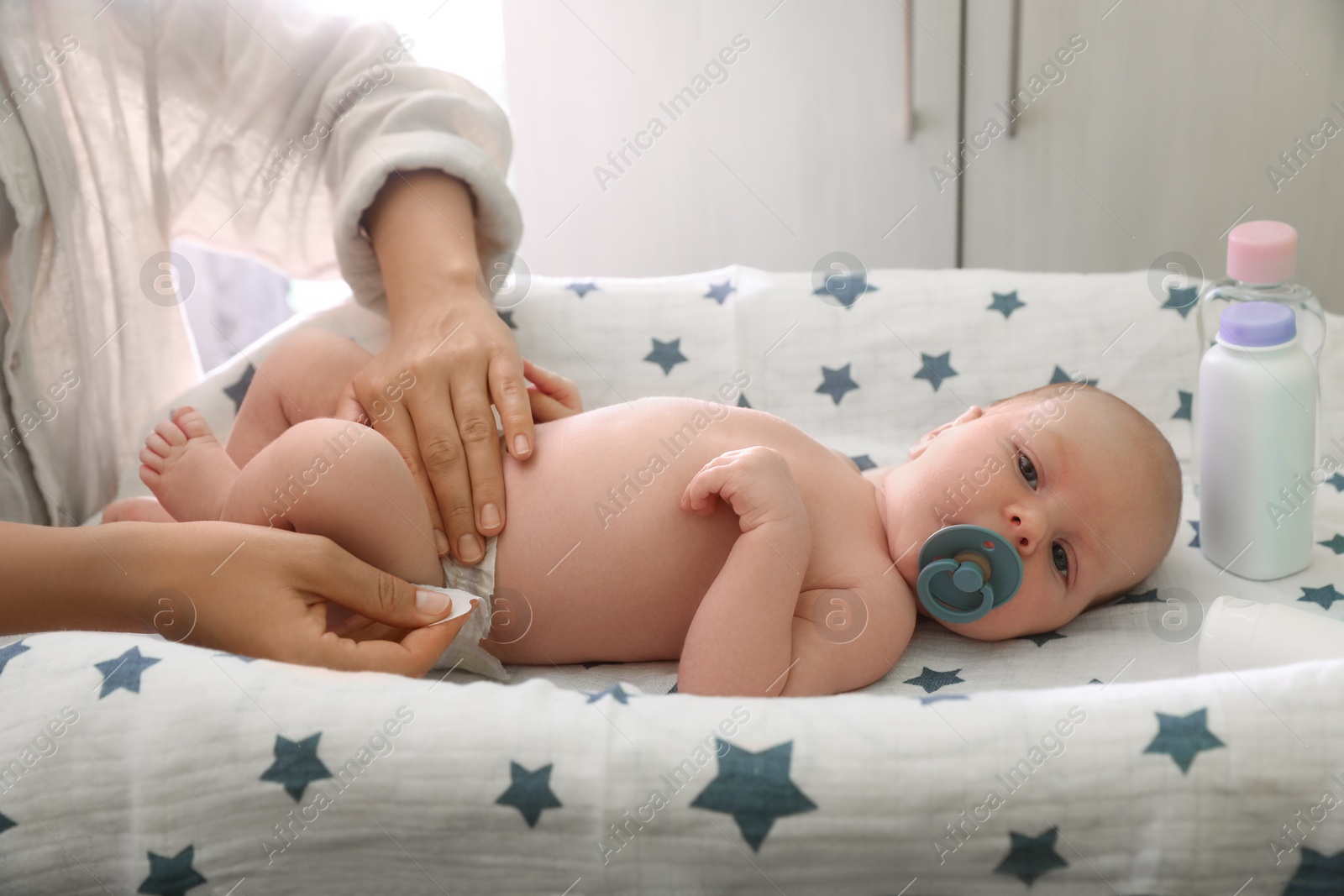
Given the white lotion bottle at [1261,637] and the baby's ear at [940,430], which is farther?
the baby's ear at [940,430]

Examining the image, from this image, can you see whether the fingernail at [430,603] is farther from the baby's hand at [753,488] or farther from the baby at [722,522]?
the baby's hand at [753,488]

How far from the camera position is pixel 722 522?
100 centimetres

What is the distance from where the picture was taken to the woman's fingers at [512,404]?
1.01 meters

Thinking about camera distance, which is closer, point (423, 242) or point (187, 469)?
point (187, 469)

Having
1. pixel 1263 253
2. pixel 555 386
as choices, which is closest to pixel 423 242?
pixel 555 386

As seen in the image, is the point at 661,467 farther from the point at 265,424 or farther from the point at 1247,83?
the point at 1247,83

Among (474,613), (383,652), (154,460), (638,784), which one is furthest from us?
(154,460)

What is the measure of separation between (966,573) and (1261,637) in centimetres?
24

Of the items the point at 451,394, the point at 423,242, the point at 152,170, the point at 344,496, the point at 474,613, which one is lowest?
the point at 474,613

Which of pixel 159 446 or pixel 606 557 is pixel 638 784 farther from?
pixel 159 446

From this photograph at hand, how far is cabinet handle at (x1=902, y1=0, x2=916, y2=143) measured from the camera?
2.14 m

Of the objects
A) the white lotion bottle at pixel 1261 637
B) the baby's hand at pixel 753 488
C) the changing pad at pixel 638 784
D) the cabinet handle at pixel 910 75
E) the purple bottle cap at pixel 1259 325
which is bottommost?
the changing pad at pixel 638 784

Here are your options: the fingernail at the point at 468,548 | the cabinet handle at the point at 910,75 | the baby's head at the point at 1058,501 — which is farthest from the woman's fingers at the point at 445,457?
the cabinet handle at the point at 910,75

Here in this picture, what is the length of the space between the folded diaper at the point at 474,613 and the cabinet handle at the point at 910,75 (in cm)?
160
